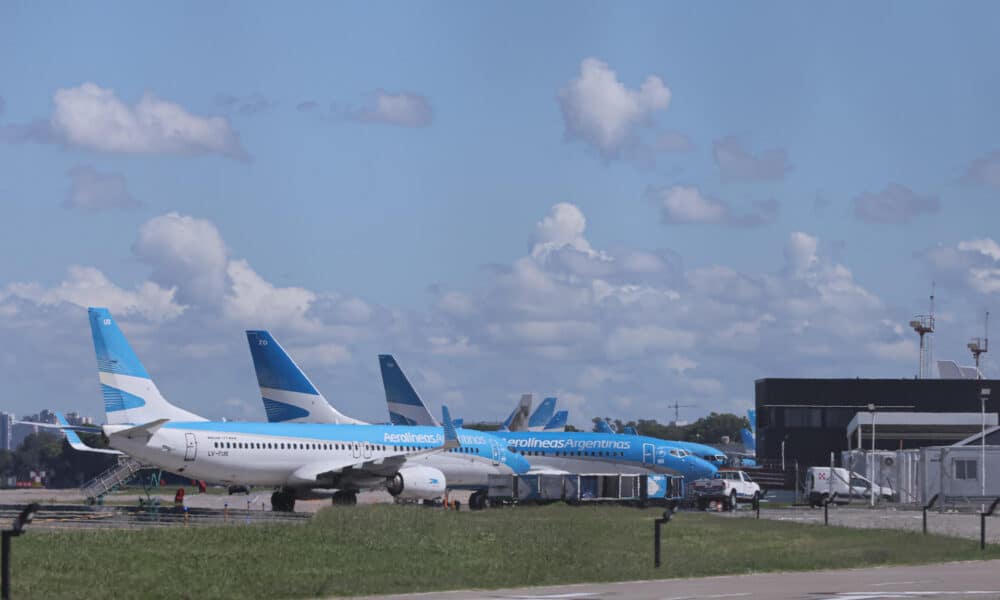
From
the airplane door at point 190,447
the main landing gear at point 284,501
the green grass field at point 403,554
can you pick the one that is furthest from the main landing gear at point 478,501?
the green grass field at point 403,554

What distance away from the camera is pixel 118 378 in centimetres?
5803

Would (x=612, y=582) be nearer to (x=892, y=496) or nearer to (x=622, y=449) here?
(x=622, y=449)

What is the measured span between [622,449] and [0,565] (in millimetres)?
46500

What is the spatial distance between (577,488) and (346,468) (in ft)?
34.4

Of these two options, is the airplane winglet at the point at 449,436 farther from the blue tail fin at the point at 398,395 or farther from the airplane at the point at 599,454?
the blue tail fin at the point at 398,395

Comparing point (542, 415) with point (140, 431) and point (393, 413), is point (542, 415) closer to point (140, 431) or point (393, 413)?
point (393, 413)

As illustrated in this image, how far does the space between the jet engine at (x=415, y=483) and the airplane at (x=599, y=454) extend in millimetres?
9610

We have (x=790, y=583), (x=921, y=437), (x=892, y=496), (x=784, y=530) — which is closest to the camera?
(x=790, y=583)

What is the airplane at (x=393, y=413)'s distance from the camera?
218 feet

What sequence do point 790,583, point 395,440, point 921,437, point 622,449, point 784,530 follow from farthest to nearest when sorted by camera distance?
point 921,437 → point 622,449 → point 395,440 → point 784,530 → point 790,583

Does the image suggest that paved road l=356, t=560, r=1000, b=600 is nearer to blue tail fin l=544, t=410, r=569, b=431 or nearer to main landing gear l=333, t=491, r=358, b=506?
main landing gear l=333, t=491, r=358, b=506

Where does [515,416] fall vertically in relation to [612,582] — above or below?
above

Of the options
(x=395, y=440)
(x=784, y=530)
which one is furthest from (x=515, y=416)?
(x=784, y=530)

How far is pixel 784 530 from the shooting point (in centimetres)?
4831
